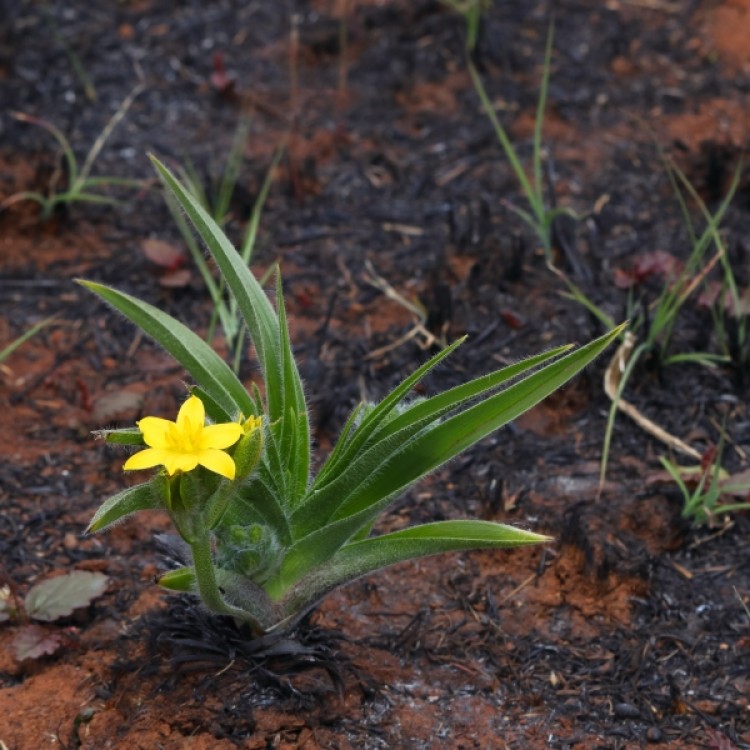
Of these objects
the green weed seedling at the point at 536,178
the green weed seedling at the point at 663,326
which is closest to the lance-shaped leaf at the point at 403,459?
the green weed seedling at the point at 663,326

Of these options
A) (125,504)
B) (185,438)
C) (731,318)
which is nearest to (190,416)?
(185,438)

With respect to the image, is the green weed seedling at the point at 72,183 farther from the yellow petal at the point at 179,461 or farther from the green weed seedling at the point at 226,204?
the yellow petal at the point at 179,461

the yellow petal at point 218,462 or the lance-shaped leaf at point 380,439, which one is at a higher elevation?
the yellow petal at point 218,462

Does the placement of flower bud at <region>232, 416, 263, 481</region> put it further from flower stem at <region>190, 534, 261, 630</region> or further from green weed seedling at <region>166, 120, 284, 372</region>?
green weed seedling at <region>166, 120, 284, 372</region>

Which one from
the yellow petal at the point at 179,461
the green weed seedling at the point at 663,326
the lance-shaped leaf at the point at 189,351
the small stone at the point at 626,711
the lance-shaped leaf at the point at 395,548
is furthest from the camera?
the green weed seedling at the point at 663,326

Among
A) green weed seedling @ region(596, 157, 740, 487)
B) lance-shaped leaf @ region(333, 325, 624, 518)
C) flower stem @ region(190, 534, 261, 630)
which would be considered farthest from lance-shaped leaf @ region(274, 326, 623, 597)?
green weed seedling @ region(596, 157, 740, 487)

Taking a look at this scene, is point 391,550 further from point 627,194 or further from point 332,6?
point 332,6
